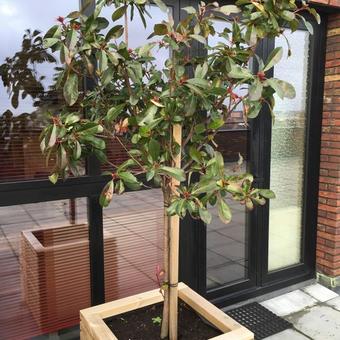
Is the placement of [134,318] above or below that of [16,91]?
below

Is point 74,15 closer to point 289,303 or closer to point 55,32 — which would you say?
point 55,32

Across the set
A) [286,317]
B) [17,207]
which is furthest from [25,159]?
[286,317]

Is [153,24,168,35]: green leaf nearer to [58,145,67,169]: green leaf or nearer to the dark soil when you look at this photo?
[58,145,67,169]: green leaf

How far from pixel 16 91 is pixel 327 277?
2.74 meters

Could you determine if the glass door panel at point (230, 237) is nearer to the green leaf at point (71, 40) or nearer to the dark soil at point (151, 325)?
the dark soil at point (151, 325)

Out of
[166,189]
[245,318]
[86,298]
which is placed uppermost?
[166,189]

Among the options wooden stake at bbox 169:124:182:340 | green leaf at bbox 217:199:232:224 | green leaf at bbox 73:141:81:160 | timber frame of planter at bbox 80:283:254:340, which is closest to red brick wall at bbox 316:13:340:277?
timber frame of planter at bbox 80:283:254:340

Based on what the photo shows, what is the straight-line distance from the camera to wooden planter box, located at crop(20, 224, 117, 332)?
235 centimetres

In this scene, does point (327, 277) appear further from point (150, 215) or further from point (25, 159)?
point (25, 159)

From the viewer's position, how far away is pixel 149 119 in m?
1.50

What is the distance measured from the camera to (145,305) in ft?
6.84

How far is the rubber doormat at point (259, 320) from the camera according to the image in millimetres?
2799

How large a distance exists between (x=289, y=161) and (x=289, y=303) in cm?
108

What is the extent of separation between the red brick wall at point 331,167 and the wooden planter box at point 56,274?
1839 mm
